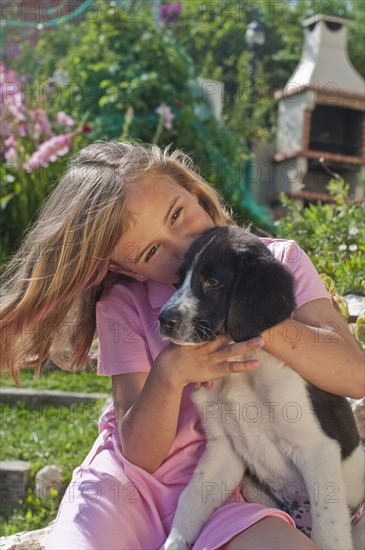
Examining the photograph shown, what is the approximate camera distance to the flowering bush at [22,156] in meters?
6.40

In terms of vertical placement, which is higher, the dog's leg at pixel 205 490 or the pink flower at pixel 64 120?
the dog's leg at pixel 205 490

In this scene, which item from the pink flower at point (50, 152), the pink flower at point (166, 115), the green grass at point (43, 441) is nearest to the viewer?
the green grass at point (43, 441)

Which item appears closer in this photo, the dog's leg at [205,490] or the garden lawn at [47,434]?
the dog's leg at [205,490]

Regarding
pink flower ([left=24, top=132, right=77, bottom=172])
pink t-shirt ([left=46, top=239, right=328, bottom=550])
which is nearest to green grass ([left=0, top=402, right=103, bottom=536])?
pink t-shirt ([left=46, top=239, right=328, bottom=550])

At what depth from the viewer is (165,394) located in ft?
7.00

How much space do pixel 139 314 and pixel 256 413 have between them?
20.8 inches

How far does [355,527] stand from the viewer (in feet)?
7.64

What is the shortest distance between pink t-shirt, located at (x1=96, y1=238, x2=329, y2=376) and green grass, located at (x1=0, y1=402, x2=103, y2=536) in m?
1.47

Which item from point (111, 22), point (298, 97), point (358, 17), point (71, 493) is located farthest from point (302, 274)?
point (358, 17)

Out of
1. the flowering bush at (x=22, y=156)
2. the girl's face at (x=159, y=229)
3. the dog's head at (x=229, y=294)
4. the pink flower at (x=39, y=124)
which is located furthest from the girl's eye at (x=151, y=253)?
the pink flower at (x=39, y=124)

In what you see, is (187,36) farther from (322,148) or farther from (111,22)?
(111,22)

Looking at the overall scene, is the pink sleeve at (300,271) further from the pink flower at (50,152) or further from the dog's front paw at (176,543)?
the pink flower at (50,152)

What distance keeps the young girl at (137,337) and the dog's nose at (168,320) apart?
13cm

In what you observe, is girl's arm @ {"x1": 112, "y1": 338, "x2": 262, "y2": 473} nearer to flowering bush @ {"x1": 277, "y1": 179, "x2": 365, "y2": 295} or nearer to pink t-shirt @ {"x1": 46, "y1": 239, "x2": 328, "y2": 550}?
Result: pink t-shirt @ {"x1": 46, "y1": 239, "x2": 328, "y2": 550}
